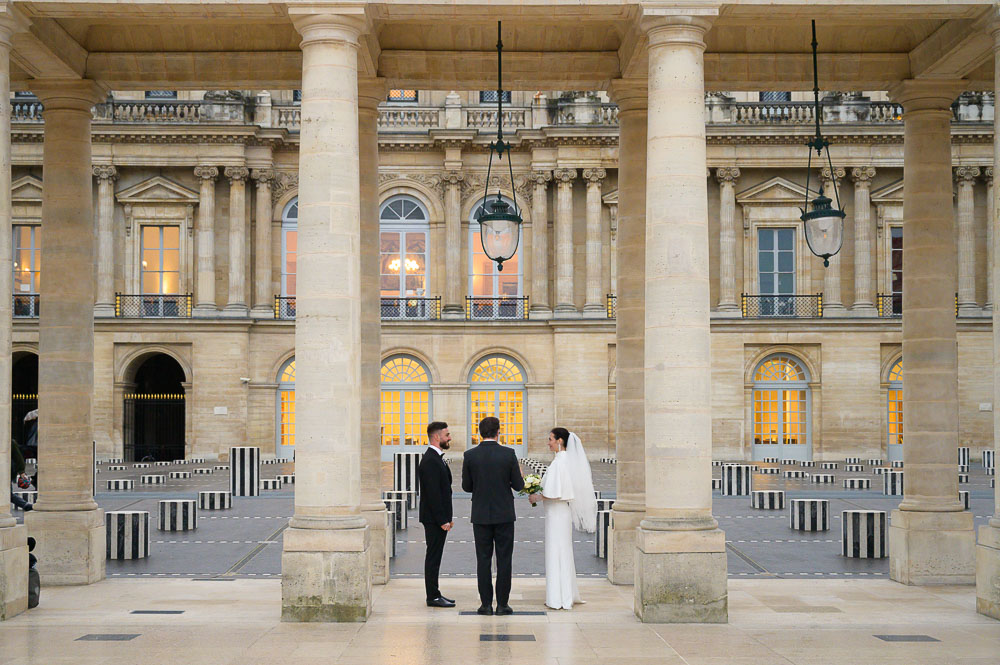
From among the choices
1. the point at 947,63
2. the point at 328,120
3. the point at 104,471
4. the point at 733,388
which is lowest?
the point at 104,471

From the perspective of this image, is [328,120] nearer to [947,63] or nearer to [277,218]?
[947,63]

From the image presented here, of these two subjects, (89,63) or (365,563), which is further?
(89,63)

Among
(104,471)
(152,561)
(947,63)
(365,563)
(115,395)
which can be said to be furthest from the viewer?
(115,395)

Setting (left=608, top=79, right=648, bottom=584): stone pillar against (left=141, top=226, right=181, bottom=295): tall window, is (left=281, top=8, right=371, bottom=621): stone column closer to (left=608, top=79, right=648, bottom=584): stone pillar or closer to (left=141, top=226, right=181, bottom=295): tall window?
(left=608, top=79, right=648, bottom=584): stone pillar

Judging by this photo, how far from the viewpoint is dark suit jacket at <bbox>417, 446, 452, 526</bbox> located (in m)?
11.4

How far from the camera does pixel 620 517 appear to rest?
13.1 m

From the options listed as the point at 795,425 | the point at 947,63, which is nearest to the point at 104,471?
the point at 795,425

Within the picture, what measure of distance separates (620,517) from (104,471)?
26313 mm

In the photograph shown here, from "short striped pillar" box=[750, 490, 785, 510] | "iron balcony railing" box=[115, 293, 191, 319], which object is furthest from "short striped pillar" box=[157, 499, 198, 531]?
"iron balcony railing" box=[115, 293, 191, 319]

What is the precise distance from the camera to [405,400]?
40.9 meters

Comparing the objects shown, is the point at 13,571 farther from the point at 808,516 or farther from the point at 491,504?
the point at 808,516

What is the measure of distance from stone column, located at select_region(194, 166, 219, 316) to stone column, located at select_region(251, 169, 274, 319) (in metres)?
1.59

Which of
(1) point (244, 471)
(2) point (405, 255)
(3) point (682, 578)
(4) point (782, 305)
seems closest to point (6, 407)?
(3) point (682, 578)

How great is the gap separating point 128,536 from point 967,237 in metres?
33.9
